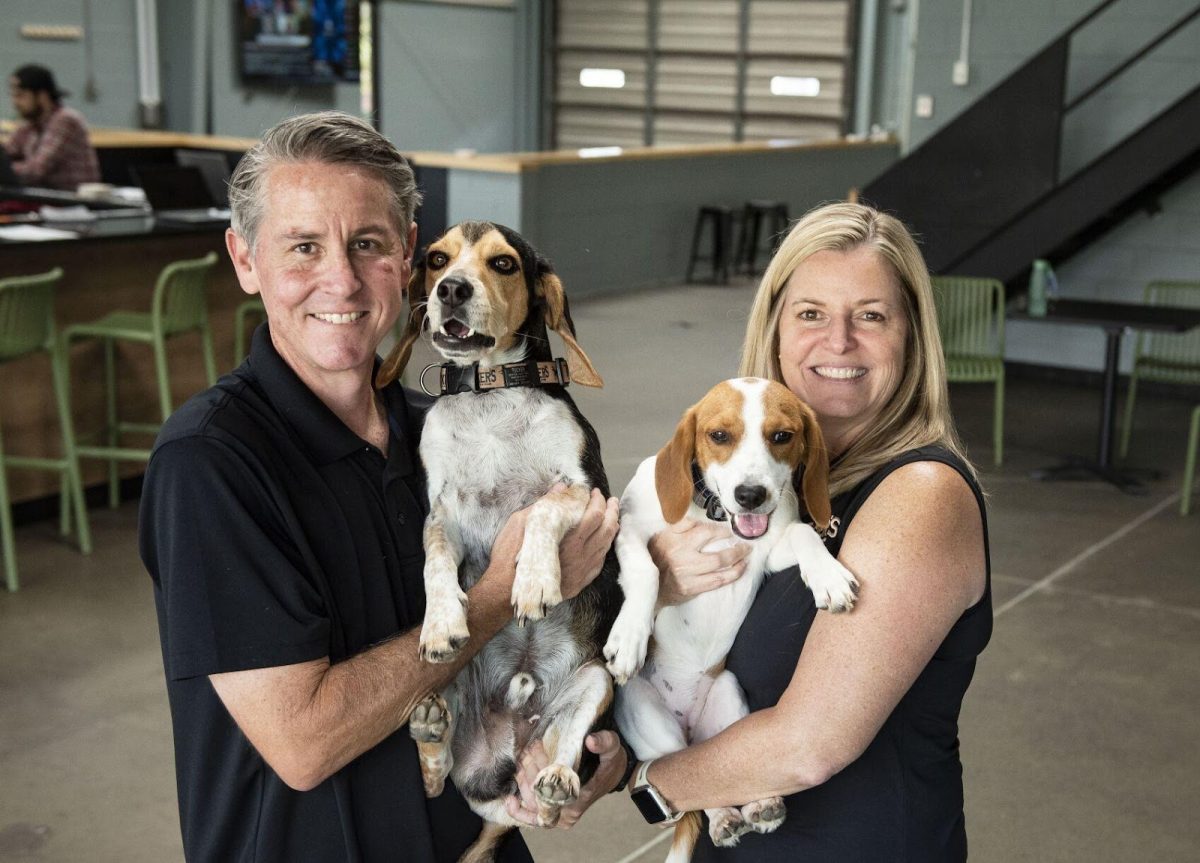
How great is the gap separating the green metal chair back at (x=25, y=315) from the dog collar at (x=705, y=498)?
137 inches

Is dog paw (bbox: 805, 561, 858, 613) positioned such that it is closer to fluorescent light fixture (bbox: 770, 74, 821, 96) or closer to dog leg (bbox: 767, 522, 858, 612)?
dog leg (bbox: 767, 522, 858, 612)

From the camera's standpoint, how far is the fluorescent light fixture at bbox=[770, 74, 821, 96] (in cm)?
1572

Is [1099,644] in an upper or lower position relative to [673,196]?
lower

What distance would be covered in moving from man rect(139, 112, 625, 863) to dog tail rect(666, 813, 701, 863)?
207 mm

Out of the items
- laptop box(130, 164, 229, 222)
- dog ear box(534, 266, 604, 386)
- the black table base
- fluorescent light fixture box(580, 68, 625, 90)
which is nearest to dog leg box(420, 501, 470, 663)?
dog ear box(534, 266, 604, 386)

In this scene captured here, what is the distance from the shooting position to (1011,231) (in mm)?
7977

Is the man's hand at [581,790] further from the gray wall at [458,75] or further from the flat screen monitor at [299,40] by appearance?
the gray wall at [458,75]

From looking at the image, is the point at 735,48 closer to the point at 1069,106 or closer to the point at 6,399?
Answer: the point at 1069,106

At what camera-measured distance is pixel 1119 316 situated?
6.50m

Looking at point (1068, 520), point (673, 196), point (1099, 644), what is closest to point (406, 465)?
point (1099, 644)

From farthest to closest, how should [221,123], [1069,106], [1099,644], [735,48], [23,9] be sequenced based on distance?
[735,48], [221,123], [23,9], [1069,106], [1099,644]

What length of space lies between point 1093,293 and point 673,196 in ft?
14.8

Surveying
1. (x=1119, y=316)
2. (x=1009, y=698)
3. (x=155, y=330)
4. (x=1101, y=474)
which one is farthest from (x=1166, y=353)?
(x=155, y=330)

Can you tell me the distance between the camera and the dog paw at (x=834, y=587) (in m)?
1.59
